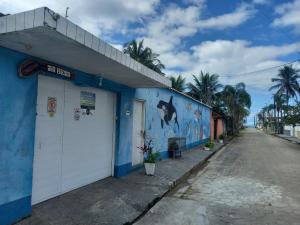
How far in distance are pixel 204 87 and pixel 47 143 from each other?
131 ft

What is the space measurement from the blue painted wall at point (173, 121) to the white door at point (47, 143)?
4.03 meters

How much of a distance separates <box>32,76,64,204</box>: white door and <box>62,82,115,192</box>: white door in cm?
23

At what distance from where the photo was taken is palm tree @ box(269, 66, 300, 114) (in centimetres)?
5627

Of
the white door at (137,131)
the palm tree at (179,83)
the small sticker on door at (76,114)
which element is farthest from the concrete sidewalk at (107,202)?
the palm tree at (179,83)

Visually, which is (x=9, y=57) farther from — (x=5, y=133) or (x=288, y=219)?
(x=288, y=219)

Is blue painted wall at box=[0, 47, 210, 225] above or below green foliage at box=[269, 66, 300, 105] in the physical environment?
below

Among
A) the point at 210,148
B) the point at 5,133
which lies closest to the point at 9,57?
the point at 5,133

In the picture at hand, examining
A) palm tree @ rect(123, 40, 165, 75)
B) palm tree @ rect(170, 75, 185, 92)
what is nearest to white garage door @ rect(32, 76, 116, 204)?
palm tree @ rect(123, 40, 165, 75)

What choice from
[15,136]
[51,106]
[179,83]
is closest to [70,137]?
[51,106]

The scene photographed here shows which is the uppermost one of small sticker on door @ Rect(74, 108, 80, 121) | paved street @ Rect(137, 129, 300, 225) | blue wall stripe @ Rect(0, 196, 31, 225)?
small sticker on door @ Rect(74, 108, 80, 121)

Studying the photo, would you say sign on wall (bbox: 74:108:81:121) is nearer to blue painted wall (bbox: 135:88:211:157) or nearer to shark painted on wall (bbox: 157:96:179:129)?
blue painted wall (bbox: 135:88:211:157)

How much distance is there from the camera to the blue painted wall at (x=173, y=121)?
11459 mm

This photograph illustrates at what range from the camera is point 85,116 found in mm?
7508

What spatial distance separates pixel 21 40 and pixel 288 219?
5.81 metres
